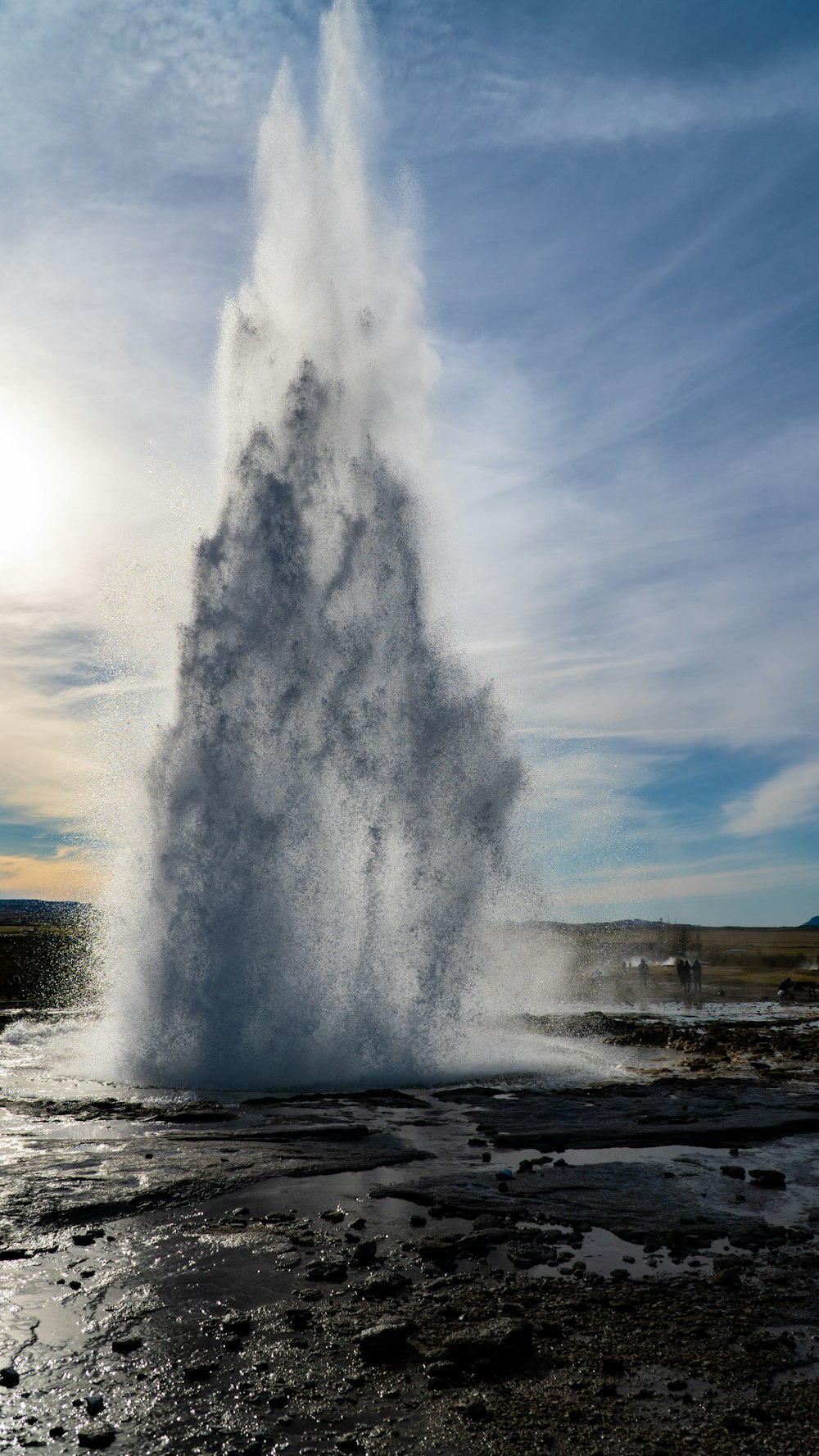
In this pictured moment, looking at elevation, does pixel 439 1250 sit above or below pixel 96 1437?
below

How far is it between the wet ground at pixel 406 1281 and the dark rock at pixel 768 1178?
0.13ft

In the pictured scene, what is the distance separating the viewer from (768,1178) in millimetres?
12508

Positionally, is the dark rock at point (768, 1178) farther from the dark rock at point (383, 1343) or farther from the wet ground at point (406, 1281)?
the dark rock at point (383, 1343)

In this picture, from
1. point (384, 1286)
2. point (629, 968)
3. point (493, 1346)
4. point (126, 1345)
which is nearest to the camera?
point (493, 1346)

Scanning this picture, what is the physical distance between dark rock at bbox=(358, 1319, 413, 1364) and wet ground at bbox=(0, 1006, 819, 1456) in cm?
2

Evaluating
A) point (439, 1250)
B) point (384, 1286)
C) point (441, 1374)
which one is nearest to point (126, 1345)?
point (384, 1286)

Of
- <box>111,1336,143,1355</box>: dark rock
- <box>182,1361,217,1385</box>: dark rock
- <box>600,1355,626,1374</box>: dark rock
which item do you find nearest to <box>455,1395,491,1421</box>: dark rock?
<box>600,1355,626,1374</box>: dark rock

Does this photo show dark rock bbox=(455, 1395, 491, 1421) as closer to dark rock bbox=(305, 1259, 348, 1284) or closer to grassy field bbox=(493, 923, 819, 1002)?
dark rock bbox=(305, 1259, 348, 1284)

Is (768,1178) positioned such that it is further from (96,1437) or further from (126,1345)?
(96,1437)

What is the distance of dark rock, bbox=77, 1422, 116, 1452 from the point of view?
5820 mm

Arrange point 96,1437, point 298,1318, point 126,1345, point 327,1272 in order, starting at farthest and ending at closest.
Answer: point 327,1272 → point 298,1318 → point 126,1345 → point 96,1437

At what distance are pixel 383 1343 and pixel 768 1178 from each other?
7.90 m

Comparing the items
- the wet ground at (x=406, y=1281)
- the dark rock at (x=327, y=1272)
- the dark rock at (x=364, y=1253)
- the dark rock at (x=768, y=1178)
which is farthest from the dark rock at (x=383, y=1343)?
the dark rock at (x=768, y=1178)

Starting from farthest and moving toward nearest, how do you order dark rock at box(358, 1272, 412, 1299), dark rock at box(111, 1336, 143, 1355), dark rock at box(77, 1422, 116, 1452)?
dark rock at box(358, 1272, 412, 1299) < dark rock at box(111, 1336, 143, 1355) < dark rock at box(77, 1422, 116, 1452)
